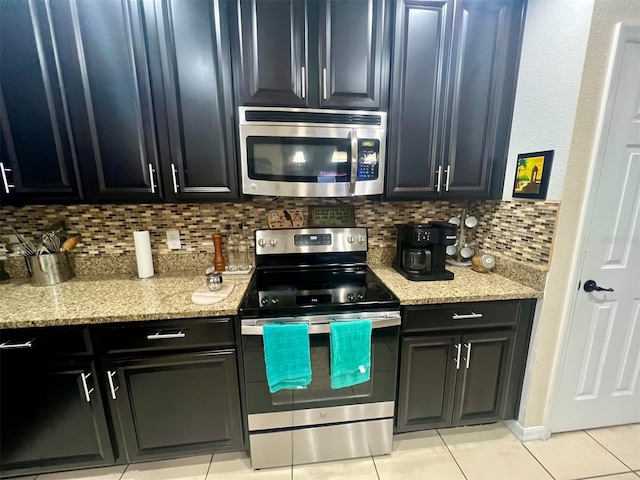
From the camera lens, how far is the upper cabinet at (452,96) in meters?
1.38

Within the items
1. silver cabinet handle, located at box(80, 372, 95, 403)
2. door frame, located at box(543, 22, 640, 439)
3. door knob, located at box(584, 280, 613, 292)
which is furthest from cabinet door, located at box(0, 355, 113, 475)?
door knob, located at box(584, 280, 613, 292)

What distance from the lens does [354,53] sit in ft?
4.41

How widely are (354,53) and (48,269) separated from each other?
205 centimetres

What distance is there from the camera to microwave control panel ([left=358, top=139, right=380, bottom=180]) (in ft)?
4.60

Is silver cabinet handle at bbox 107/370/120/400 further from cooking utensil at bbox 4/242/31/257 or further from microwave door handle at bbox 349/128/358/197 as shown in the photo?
microwave door handle at bbox 349/128/358/197

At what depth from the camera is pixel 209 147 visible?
4.53 ft

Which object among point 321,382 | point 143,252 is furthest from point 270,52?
point 321,382

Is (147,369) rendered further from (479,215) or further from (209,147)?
(479,215)

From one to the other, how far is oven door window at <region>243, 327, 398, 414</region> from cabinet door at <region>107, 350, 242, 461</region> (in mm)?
105

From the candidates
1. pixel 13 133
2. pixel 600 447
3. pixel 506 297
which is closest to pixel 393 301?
pixel 506 297

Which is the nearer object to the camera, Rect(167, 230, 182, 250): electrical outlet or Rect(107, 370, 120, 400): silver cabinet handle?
Rect(107, 370, 120, 400): silver cabinet handle

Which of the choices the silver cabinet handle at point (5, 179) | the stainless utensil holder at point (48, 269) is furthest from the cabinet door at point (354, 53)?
the stainless utensil holder at point (48, 269)

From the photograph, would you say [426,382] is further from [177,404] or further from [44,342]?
[44,342]

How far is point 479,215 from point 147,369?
7.19 feet
